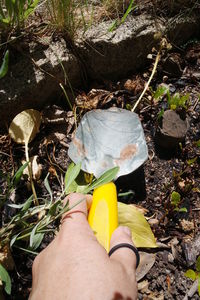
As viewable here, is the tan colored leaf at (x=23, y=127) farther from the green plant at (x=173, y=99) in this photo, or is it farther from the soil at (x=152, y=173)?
the green plant at (x=173, y=99)

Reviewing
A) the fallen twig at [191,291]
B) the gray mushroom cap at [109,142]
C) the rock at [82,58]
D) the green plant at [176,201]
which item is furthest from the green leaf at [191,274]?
the rock at [82,58]

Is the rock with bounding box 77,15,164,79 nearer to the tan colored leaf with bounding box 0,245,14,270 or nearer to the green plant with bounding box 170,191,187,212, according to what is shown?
the green plant with bounding box 170,191,187,212

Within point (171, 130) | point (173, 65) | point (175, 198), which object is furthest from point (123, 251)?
point (173, 65)

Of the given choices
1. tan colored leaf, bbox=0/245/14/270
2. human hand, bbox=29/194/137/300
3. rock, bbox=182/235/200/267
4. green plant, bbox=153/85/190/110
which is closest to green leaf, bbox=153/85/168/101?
green plant, bbox=153/85/190/110

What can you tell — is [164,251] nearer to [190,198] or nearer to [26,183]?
[190,198]

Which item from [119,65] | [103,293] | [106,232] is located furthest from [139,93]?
[103,293]
